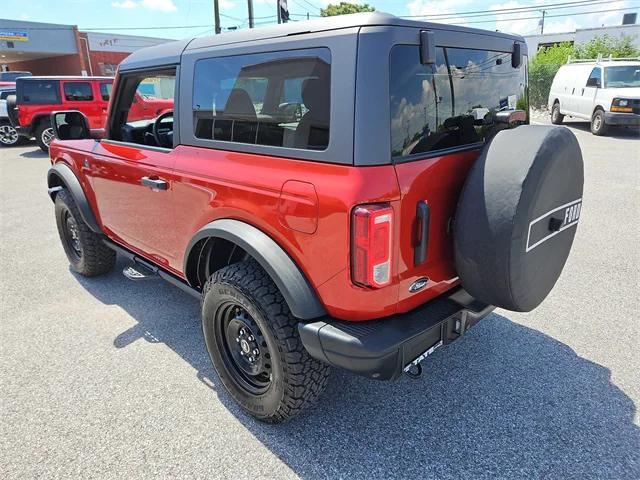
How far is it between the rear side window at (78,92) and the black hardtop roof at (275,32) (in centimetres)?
1030

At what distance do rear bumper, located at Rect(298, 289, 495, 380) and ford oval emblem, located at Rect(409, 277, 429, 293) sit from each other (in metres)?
0.12

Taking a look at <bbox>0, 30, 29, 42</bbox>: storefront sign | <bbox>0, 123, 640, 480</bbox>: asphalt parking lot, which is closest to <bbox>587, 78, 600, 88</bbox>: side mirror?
<bbox>0, 123, 640, 480</bbox>: asphalt parking lot

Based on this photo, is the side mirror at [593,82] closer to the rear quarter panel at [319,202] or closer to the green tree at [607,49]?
the green tree at [607,49]

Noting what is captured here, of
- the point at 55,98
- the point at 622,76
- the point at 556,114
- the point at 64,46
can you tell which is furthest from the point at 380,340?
the point at 64,46

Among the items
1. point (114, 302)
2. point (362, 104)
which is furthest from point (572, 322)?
point (114, 302)

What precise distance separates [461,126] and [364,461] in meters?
1.69

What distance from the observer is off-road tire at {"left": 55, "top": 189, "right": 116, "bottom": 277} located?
398 centimetres

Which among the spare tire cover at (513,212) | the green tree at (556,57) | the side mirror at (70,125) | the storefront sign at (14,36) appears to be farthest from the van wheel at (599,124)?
the storefront sign at (14,36)

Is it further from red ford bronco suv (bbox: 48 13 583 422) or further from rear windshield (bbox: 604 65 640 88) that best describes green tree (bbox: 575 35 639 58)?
red ford bronco suv (bbox: 48 13 583 422)

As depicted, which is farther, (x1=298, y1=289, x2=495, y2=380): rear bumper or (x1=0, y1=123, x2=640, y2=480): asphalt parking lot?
(x1=0, y1=123, x2=640, y2=480): asphalt parking lot

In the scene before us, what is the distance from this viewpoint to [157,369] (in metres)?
2.89

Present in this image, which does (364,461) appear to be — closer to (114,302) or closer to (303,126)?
(303,126)

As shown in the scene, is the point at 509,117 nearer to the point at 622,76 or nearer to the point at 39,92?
the point at 622,76

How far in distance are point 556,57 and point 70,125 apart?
26.5 metres
